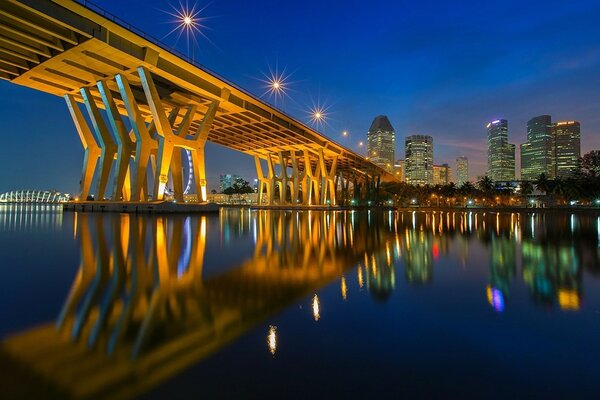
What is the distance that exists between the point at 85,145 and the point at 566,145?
22560 centimetres

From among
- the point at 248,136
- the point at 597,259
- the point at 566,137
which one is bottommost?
the point at 597,259

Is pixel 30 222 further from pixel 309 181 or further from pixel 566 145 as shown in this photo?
pixel 566 145

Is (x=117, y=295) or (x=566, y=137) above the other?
(x=566, y=137)

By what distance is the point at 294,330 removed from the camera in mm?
3502

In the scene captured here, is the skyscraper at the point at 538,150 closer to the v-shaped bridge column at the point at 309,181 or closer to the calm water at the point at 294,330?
the v-shaped bridge column at the point at 309,181

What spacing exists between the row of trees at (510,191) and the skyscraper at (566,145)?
89013 millimetres

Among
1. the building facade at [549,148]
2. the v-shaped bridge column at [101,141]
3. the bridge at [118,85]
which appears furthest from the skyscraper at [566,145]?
the v-shaped bridge column at [101,141]

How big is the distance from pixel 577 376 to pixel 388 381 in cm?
158

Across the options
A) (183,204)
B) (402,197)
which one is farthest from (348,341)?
(402,197)

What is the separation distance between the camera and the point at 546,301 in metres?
4.67

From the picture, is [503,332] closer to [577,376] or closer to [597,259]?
[577,376]

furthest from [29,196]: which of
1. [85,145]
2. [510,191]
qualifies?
[510,191]

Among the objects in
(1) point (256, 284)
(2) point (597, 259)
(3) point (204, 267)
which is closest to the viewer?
(1) point (256, 284)

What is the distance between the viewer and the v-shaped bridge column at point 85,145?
34.2 meters
